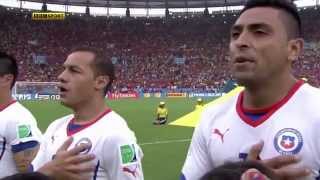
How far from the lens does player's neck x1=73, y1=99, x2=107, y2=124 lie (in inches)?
153

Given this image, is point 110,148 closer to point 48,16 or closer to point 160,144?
point 160,144

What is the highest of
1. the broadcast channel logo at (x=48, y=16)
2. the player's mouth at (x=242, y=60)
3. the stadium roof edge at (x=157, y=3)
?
the stadium roof edge at (x=157, y=3)

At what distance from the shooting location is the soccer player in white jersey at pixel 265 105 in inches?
103

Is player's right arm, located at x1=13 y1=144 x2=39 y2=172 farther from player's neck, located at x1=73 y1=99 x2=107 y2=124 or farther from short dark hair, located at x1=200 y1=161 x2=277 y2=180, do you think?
short dark hair, located at x1=200 y1=161 x2=277 y2=180

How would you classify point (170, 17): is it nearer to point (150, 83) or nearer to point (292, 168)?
point (150, 83)

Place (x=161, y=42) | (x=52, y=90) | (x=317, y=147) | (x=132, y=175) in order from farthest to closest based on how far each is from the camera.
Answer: (x=161, y=42)
(x=52, y=90)
(x=132, y=175)
(x=317, y=147)

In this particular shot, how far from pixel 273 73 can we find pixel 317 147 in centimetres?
46

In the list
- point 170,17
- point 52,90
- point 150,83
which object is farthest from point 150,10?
point 52,90

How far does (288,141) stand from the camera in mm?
2613

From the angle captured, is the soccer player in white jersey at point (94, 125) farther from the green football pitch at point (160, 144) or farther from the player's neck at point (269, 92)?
the green football pitch at point (160, 144)

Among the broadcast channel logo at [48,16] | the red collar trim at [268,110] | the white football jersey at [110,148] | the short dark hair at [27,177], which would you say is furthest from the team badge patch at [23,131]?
the broadcast channel logo at [48,16]

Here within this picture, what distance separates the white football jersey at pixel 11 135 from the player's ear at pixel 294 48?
101 inches

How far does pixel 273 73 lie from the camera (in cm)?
278

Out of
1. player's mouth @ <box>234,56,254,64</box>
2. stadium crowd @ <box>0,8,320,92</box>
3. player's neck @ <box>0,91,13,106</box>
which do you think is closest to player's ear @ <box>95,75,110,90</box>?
player's neck @ <box>0,91,13,106</box>
